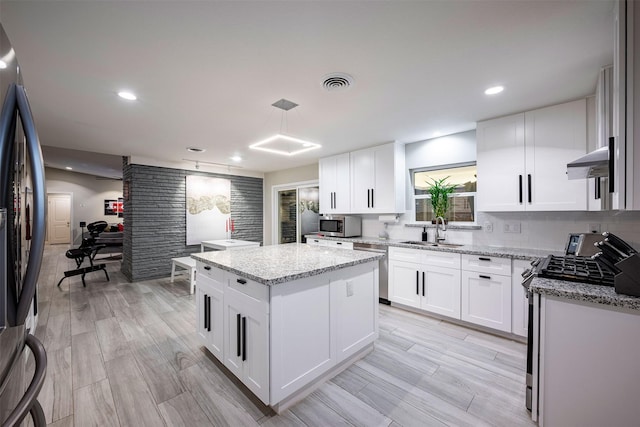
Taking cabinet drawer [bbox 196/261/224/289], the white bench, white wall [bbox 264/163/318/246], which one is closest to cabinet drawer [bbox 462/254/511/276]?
cabinet drawer [bbox 196/261/224/289]

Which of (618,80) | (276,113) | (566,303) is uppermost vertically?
(276,113)

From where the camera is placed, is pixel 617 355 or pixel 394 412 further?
pixel 394 412

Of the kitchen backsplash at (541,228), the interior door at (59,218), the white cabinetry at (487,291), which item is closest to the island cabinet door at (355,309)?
the white cabinetry at (487,291)

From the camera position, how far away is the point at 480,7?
1425 mm

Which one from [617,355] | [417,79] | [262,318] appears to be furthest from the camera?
[417,79]

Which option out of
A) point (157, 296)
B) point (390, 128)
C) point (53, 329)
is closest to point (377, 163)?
point (390, 128)

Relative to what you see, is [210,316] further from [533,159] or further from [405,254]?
[533,159]

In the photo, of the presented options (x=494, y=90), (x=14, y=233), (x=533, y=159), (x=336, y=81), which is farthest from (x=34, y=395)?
(x=533, y=159)

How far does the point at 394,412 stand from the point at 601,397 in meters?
1.09

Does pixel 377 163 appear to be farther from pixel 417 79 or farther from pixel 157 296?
pixel 157 296

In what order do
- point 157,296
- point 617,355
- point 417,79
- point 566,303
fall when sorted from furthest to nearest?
point 157,296, point 417,79, point 566,303, point 617,355

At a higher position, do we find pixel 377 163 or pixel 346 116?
pixel 346 116

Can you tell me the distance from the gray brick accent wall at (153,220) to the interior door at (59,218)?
22.4 feet

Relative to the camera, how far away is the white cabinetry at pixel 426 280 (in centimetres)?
306
